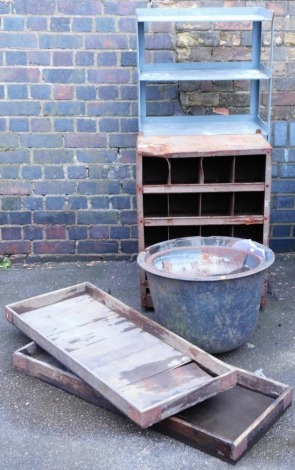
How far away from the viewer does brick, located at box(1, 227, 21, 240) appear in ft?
18.1

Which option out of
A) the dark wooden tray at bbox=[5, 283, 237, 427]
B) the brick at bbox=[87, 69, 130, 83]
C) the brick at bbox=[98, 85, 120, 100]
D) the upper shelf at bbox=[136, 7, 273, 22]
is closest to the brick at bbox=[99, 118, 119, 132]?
the brick at bbox=[98, 85, 120, 100]

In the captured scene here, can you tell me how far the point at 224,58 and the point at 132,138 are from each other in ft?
3.18

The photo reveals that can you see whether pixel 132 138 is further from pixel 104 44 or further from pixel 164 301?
pixel 164 301

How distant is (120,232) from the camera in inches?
218

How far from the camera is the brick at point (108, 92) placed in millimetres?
5203

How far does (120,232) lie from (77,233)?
0.37m

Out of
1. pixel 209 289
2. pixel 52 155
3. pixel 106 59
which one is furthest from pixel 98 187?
pixel 209 289

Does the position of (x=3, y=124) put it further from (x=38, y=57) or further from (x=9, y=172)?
(x=38, y=57)

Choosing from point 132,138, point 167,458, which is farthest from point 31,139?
point 167,458

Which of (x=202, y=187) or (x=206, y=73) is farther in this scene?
(x=206, y=73)

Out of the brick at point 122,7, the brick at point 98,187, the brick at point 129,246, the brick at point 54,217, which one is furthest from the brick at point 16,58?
the brick at point 129,246

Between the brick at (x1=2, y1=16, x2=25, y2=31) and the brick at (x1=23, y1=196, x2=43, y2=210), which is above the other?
the brick at (x1=2, y1=16, x2=25, y2=31)

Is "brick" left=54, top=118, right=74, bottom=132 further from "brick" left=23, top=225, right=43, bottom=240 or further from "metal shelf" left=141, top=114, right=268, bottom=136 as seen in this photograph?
"brick" left=23, top=225, right=43, bottom=240

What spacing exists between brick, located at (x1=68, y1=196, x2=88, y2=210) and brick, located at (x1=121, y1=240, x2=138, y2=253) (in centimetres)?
46
